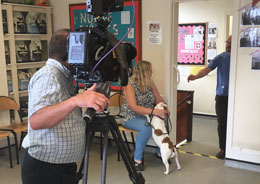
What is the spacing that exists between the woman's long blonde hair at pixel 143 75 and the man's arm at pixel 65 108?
205cm

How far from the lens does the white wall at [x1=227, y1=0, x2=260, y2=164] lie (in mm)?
2889

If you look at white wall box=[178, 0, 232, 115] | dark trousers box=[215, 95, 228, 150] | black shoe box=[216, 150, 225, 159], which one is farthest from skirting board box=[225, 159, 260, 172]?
white wall box=[178, 0, 232, 115]

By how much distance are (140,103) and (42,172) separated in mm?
1896

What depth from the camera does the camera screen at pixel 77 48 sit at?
101cm

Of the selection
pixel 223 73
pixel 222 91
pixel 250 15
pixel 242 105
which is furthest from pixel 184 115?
pixel 250 15

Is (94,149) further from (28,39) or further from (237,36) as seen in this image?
(237,36)

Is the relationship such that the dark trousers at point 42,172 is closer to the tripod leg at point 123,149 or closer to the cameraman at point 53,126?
the cameraman at point 53,126

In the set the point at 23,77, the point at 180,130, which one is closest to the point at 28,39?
the point at 23,77

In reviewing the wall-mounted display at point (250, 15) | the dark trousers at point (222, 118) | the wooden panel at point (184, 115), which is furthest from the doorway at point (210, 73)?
the wall-mounted display at point (250, 15)

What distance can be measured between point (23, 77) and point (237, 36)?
8.72ft

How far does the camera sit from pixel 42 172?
1.29 metres

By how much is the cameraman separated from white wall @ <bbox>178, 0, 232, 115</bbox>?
4.05 m

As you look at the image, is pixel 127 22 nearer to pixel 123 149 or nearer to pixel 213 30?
pixel 213 30

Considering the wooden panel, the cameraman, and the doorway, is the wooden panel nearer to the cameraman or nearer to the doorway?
the doorway
